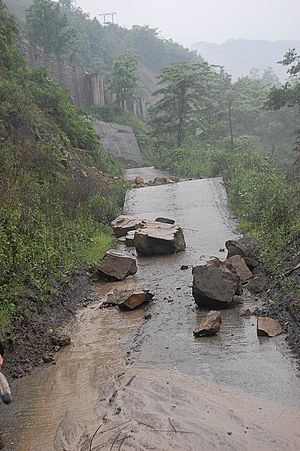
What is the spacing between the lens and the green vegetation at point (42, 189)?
839 cm

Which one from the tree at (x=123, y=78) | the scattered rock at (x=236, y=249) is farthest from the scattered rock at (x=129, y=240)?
the tree at (x=123, y=78)

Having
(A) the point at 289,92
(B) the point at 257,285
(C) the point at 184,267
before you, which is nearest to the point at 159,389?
(B) the point at 257,285

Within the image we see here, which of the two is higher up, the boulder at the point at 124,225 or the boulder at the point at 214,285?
the boulder at the point at 214,285

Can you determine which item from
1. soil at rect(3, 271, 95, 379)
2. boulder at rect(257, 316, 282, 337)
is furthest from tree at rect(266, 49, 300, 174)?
boulder at rect(257, 316, 282, 337)

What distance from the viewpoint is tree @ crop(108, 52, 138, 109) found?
41.4 metres

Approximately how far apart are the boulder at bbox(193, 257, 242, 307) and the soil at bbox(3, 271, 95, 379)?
6.75 feet

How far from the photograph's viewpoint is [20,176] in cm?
1249

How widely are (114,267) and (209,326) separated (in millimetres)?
3558

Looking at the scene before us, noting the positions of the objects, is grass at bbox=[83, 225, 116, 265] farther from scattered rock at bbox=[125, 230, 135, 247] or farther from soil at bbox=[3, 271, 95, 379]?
soil at bbox=[3, 271, 95, 379]

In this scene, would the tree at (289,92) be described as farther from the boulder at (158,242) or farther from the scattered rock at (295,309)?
the scattered rock at (295,309)

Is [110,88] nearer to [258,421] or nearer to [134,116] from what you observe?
[134,116]

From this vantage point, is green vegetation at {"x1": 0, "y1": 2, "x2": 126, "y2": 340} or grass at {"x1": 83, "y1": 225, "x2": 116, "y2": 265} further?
grass at {"x1": 83, "y1": 225, "x2": 116, "y2": 265}

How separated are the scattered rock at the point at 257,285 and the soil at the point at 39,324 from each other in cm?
274

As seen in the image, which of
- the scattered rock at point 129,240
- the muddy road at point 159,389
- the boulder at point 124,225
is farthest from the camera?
the boulder at point 124,225
